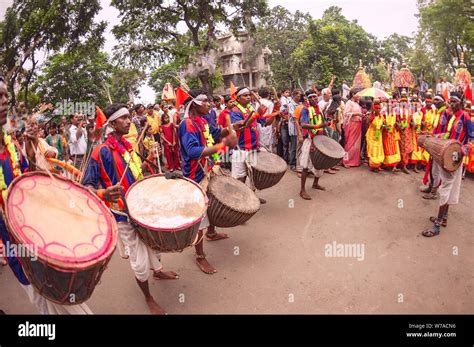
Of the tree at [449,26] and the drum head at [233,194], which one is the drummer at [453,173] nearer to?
the drum head at [233,194]

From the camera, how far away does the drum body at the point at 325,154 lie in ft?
21.1

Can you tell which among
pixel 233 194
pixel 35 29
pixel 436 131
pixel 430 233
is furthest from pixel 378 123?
pixel 35 29

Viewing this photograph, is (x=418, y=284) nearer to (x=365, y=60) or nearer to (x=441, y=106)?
(x=441, y=106)

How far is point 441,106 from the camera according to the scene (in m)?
7.46

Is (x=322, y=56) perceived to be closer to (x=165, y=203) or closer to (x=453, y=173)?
(x=453, y=173)

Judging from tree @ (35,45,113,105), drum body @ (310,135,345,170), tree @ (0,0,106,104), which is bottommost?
drum body @ (310,135,345,170)

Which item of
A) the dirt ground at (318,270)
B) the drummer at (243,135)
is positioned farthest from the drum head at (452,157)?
the drummer at (243,135)

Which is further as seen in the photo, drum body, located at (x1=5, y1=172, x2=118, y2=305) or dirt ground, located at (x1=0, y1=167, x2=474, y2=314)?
dirt ground, located at (x1=0, y1=167, x2=474, y2=314)

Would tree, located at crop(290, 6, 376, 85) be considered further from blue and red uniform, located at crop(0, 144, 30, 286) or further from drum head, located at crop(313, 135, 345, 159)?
blue and red uniform, located at crop(0, 144, 30, 286)

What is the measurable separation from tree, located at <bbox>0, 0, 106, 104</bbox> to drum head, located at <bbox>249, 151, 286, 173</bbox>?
8481mm

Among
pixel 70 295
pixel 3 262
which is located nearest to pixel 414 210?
pixel 70 295

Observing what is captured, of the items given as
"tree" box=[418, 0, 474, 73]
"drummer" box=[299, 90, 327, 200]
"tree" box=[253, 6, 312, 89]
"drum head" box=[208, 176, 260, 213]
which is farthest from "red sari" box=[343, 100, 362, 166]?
"tree" box=[253, 6, 312, 89]

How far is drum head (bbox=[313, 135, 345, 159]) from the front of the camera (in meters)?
6.44

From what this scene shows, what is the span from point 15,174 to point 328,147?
5063 millimetres
